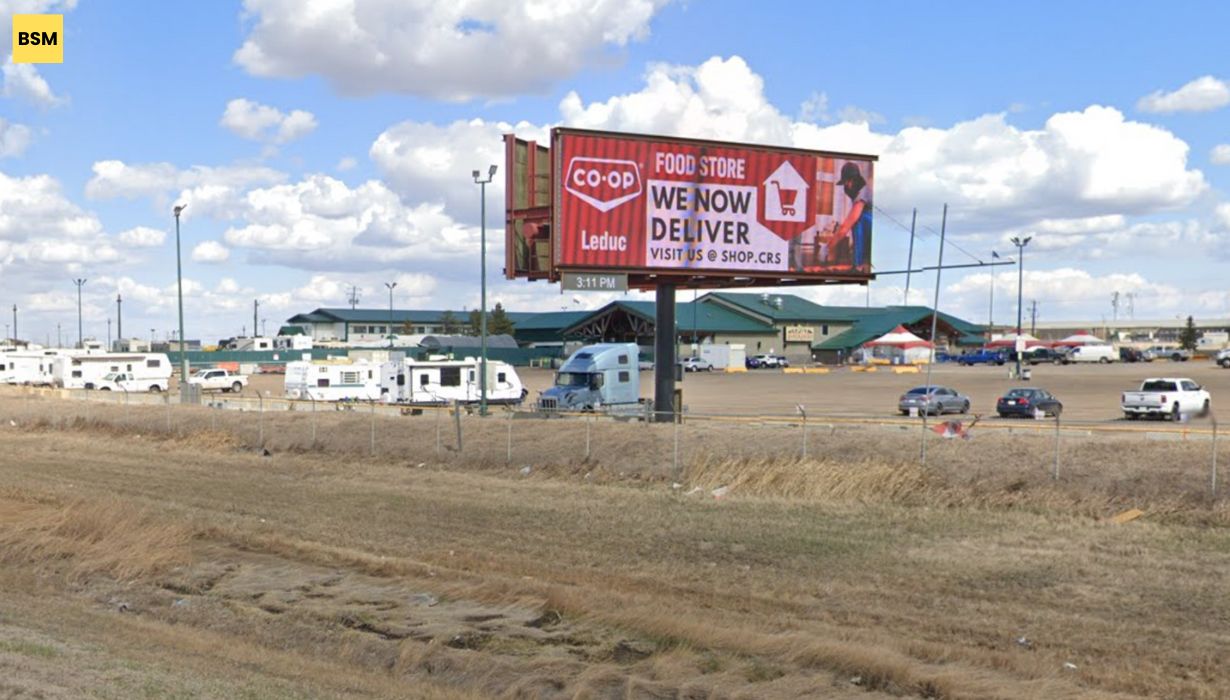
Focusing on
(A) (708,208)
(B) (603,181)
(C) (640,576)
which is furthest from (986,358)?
(C) (640,576)

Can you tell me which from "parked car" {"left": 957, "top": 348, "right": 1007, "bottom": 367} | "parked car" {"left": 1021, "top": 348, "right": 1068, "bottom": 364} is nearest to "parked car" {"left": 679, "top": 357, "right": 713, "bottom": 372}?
"parked car" {"left": 957, "top": 348, "right": 1007, "bottom": 367}

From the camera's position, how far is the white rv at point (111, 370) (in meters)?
75.1

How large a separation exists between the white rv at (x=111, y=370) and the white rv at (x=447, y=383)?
2650 centimetres

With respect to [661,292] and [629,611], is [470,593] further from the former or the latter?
[661,292]

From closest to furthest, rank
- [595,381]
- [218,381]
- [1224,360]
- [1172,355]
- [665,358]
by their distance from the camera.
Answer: [665,358], [595,381], [218,381], [1224,360], [1172,355]

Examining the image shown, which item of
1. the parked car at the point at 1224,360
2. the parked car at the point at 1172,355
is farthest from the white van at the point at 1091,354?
the parked car at the point at 1224,360

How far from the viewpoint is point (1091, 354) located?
383ft

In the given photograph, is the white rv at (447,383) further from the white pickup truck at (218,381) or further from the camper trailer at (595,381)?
the white pickup truck at (218,381)

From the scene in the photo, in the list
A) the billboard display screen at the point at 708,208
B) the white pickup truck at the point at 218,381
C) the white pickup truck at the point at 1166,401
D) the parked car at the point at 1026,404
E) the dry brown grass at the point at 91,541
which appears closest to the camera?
the dry brown grass at the point at 91,541

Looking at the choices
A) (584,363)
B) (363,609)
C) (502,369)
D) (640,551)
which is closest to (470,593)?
(363,609)

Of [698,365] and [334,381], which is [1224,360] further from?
[334,381]

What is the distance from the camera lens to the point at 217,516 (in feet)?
75.6

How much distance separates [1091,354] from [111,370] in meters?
90.2

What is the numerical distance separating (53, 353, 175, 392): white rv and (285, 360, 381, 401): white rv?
795 inches
